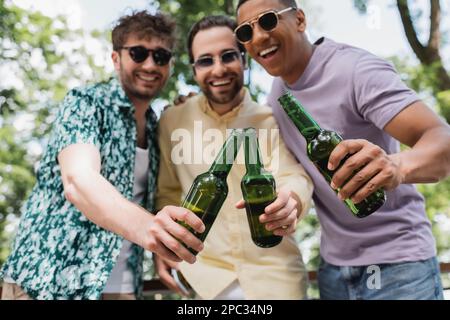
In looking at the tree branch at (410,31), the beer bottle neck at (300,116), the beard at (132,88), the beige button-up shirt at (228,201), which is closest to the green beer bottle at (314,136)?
the beer bottle neck at (300,116)

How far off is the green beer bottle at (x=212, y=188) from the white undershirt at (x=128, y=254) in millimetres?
443

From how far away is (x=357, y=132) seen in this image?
2.94ft

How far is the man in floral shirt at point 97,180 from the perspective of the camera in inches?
34.1

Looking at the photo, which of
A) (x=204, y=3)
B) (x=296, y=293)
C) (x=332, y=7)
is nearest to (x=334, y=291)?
(x=296, y=293)

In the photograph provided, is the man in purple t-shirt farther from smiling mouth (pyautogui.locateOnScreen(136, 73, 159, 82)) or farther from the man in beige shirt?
smiling mouth (pyautogui.locateOnScreen(136, 73, 159, 82))

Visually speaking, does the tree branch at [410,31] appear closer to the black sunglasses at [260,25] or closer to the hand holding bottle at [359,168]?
the black sunglasses at [260,25]

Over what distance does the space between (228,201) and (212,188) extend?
0.15m

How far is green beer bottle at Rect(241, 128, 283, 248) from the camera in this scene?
2.23 ft

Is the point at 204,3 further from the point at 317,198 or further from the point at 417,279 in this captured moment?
the point at 417,279

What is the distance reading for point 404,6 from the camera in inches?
70.5

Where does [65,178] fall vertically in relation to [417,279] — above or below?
above

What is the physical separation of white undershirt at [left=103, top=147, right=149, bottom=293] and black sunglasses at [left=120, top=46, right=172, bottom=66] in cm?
23
